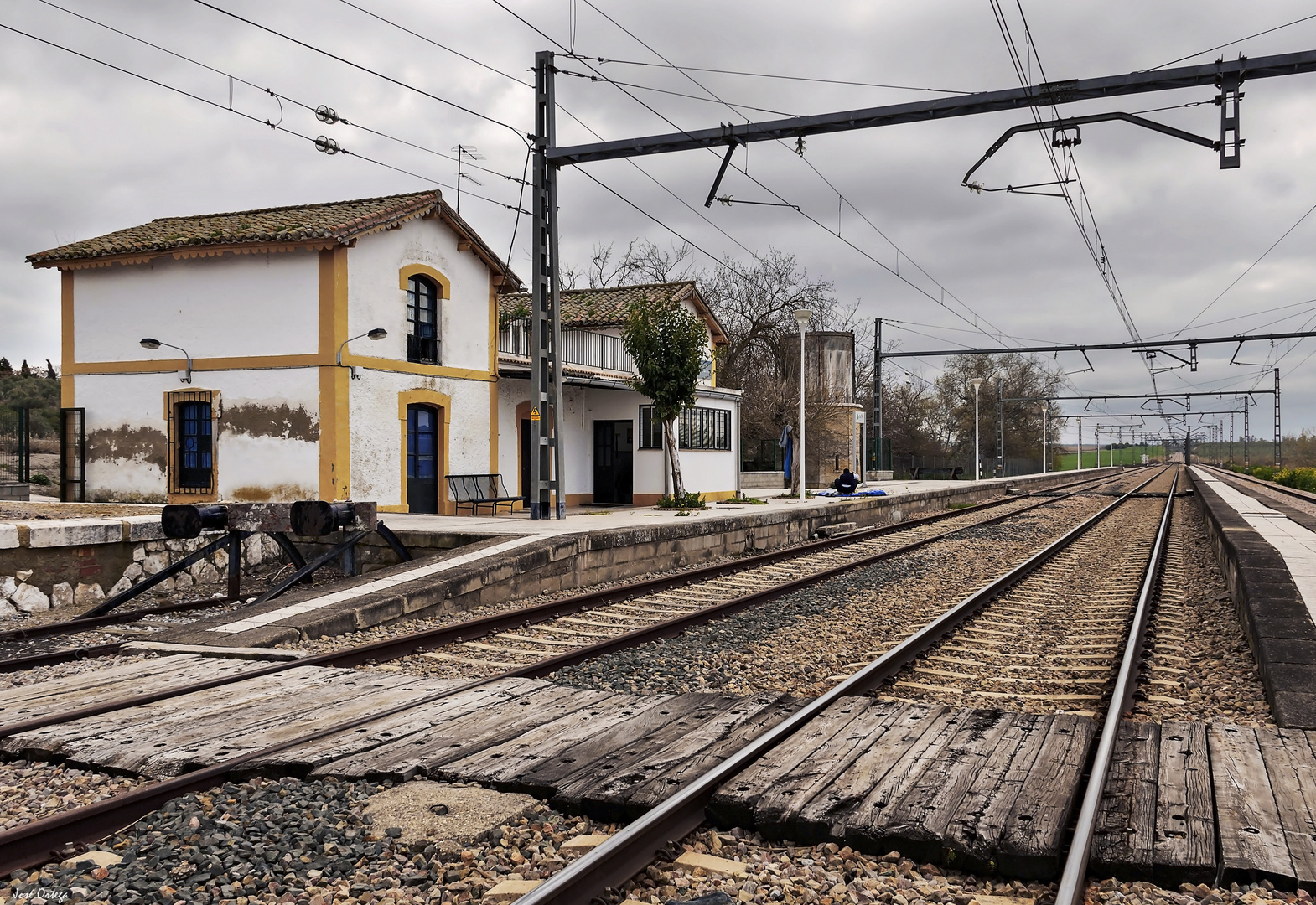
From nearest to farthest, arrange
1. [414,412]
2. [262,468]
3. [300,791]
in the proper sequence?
1. [300,791]
2. [262,468]
3. [414,412]

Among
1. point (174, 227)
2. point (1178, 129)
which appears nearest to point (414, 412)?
point (174, 227)

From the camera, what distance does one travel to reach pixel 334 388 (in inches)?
649

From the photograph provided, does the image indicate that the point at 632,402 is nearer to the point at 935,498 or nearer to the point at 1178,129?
the point at 935,498

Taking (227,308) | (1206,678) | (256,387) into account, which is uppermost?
(227,308)

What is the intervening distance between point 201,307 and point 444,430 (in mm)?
4917

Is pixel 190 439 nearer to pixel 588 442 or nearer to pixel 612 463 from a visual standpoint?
pixel 588 442

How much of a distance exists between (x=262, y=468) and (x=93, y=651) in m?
9.99

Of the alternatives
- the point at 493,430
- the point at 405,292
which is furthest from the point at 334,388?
the point at 493,430

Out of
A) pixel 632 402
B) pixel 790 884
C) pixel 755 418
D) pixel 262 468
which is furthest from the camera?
pixel 755 418

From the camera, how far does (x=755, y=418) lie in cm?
3981

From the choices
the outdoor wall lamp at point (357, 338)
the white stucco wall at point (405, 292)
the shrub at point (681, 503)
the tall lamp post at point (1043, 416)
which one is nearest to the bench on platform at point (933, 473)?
the tall lamp post at point (1043, 416)

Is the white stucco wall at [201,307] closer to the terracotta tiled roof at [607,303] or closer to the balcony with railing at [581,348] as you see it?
the balcony with railing at [581,348]

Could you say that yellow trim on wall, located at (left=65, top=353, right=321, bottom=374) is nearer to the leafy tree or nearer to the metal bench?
the metal bench

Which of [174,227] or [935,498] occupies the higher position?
[174,227]
